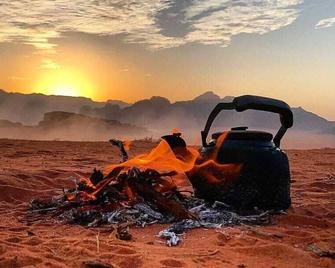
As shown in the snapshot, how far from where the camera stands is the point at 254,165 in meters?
4.34

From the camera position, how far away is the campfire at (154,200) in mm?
A: 4234

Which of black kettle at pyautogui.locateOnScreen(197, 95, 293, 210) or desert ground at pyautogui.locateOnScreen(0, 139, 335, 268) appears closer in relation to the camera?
desert ground at pyautogui.locateOnScreen(0, 139, 335, 268)

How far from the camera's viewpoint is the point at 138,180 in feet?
14.9

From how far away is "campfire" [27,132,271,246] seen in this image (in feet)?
13.9

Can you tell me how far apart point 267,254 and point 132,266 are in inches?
41.6

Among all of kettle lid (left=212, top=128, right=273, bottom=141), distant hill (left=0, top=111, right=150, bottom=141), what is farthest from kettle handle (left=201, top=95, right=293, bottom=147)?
distant hill (left=0, top=111, right=150, bottom=141)

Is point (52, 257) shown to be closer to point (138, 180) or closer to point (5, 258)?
point (5, 258)

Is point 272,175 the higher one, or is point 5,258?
point 272,175

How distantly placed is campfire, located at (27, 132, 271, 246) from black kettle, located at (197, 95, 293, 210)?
0.21 ft

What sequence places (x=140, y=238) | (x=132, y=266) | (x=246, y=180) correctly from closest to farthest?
(x=132, y=266) < (x=140, y=238) < (x=246, y=180)

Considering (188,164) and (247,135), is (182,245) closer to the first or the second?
(188,164)

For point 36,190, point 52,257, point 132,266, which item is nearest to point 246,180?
point 132,266

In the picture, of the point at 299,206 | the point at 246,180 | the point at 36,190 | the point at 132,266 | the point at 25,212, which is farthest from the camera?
the point at 36,190

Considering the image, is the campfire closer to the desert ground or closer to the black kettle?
the black kettle
